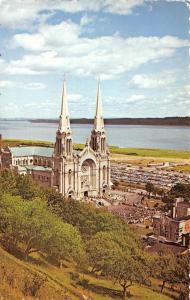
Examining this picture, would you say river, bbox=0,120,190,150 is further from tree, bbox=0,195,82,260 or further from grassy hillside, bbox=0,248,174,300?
grassy hillside, bbox=0,248,174,300

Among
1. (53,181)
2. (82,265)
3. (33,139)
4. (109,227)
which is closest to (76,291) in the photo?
(82,265)

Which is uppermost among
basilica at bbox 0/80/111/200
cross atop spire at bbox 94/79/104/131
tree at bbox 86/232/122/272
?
cross atop spire at bbox 94/79/104/131

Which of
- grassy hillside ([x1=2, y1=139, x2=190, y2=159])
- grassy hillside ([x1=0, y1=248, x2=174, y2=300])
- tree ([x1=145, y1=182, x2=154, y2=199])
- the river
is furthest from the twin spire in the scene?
grassy hillside ([x1=0, y1=248, x2=174, y2=300])

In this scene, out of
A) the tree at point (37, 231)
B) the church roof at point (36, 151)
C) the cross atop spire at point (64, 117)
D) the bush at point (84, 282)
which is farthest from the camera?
the church roof at point (36, 151)

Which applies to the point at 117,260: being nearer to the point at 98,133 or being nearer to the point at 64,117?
the point at 64,117

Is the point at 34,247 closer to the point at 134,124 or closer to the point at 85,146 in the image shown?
the point at 134,124

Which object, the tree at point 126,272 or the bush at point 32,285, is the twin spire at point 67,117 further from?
the bush at point 32,285

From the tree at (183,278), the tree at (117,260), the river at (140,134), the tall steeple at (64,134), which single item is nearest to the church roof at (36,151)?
the tall steeple at (64,134)
